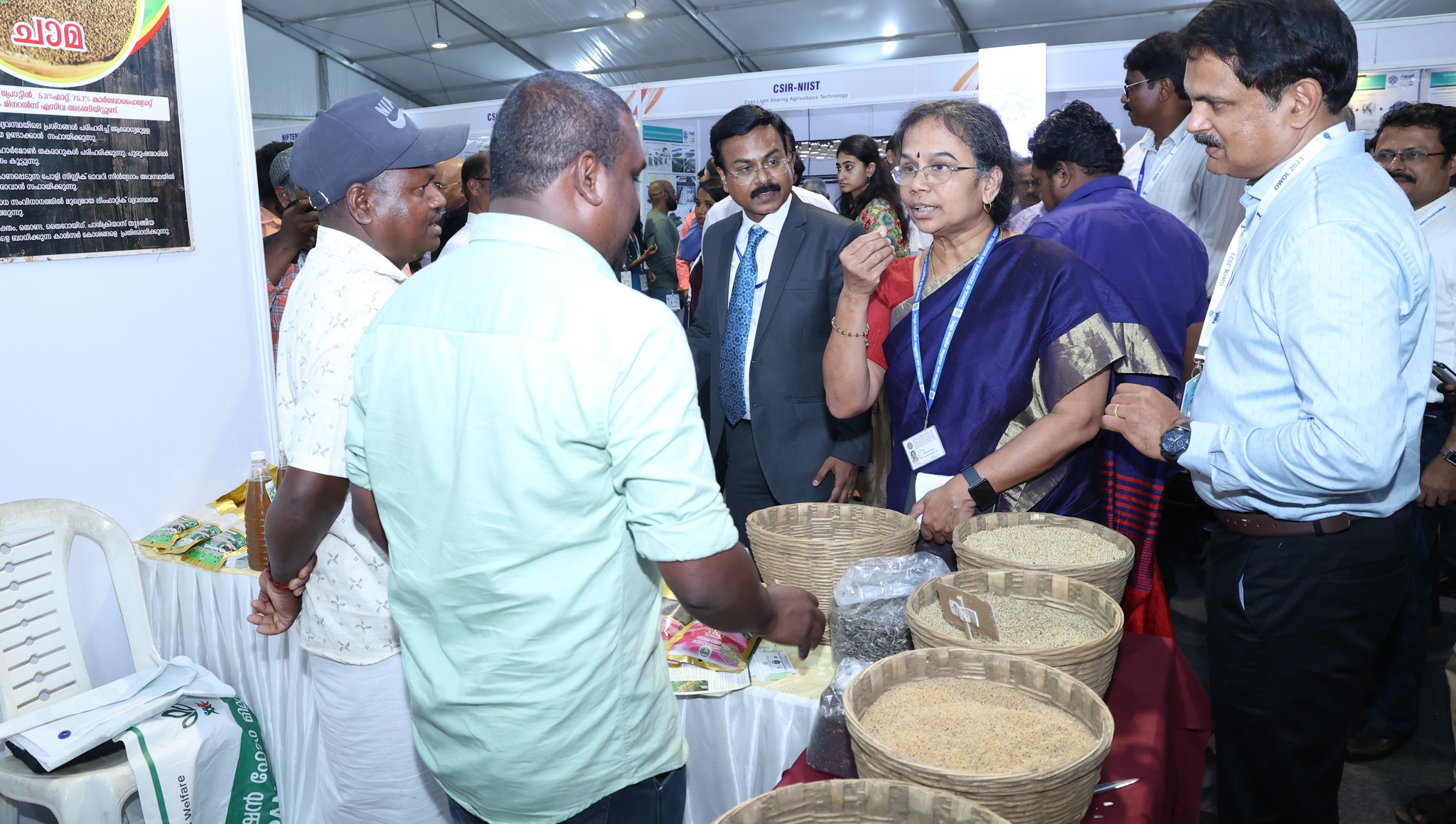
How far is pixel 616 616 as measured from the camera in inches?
39.8

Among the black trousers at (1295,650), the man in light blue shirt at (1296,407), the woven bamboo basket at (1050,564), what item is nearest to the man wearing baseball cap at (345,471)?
the woven bamboo basket at (1050,564)

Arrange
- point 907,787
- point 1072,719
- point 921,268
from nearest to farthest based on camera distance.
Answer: point 907,787, point 1072,719, point 921,268

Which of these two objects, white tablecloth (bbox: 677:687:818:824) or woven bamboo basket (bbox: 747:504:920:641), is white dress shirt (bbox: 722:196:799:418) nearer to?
woven bamboo basket (bbox: 747:504:920:641)

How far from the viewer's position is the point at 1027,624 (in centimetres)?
134

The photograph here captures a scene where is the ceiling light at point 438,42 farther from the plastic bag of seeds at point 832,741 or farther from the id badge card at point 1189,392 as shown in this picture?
the plastic bag of seeds at point 832,741

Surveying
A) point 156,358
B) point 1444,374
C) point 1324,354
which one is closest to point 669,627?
point 1324,354

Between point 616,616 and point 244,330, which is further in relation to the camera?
point 244,330

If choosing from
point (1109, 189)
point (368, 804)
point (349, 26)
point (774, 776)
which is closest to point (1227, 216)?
point (1109, 189)

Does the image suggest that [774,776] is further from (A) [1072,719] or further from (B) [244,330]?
(B) [244,330]

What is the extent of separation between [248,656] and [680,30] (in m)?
11.1

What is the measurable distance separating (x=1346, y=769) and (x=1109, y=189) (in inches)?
68.2

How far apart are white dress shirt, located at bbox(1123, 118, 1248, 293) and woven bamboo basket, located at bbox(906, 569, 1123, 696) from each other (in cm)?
208

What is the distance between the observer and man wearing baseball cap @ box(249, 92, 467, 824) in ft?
4.51

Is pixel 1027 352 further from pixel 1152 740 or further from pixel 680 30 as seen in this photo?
pixel 680 30
